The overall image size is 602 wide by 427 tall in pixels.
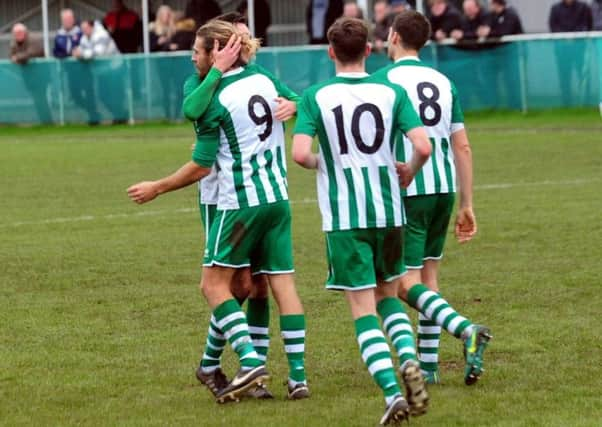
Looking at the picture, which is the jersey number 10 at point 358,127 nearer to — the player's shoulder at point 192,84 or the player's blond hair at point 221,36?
the player's blond hair at point 221,36

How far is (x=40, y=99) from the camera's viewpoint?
107ft

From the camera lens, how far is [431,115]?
27.3 ft

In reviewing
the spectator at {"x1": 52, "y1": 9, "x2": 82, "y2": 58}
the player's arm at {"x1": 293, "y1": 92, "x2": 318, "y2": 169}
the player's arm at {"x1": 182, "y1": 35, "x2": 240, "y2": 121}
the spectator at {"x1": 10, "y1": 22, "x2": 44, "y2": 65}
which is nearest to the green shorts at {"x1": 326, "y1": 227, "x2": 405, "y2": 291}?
the player's arm at {"x1": 293, "y1": 92, "x2": 318, "y2": 169}

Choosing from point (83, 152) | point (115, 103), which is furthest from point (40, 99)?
point (83, 152)

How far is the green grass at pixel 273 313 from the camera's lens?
7.96 m

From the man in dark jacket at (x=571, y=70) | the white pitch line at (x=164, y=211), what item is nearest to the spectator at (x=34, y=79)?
the man in dark jacket at (x=571, y=70)

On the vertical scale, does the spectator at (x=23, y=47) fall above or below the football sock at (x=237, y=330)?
above

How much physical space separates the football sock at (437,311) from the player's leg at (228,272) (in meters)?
0.85

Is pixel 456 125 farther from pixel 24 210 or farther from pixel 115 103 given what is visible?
pixel 115 103

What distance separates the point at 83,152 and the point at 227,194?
18.2 metres

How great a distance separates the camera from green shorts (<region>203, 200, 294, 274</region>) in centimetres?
809

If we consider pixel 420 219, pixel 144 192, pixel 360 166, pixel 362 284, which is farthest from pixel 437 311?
pixel 144 192

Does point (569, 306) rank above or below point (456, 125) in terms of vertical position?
below

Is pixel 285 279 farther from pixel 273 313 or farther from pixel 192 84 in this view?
pixel 273 313
